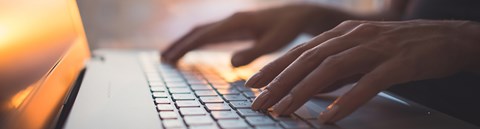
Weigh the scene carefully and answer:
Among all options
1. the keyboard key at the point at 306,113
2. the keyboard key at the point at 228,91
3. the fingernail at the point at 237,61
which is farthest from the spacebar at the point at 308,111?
the fingernail at the point at 237,61

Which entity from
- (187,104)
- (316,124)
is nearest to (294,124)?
(316,124)

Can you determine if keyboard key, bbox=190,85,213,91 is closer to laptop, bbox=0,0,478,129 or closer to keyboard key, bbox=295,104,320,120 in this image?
laptop, bbox=0,0,478,129

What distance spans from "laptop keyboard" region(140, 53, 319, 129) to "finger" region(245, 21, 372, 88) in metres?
0.02

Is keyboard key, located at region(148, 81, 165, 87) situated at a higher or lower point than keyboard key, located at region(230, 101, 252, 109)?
higher

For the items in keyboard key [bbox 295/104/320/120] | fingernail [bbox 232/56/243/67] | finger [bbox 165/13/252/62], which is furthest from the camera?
finger [bbox 165/13/252/62]

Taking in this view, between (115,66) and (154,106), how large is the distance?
0.35 m

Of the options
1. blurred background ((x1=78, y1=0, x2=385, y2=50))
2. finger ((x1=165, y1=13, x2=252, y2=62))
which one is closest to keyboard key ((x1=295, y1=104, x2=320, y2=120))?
finger ((x1=165, y1=13, x2=252, y2=62))

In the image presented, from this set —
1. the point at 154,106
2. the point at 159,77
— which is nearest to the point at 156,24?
the point at 159,77

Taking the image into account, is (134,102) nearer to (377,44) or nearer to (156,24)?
(377,44)

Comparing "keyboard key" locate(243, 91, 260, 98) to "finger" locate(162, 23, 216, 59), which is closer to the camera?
"keyboard key" locate(243, 91, 260, 98)

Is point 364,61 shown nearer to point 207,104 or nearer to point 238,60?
point 207,104

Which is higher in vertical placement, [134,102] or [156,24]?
[156,24]

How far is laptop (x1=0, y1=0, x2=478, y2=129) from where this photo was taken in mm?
375

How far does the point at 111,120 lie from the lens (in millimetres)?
413
